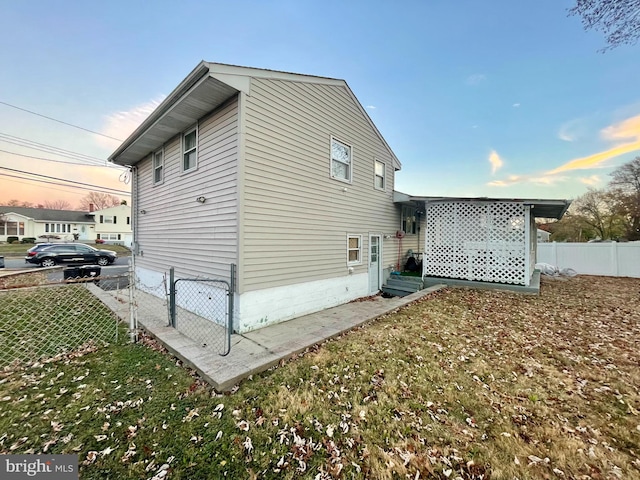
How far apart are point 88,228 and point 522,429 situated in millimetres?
51000

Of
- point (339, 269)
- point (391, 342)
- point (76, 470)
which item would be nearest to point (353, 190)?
point (339, 269)

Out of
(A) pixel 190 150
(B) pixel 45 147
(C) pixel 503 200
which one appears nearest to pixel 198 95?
(A) pixel 190 150

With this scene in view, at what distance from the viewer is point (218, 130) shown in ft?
18.1

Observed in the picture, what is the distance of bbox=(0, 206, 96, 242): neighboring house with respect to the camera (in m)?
33.0

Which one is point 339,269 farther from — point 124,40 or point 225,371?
point 124,40

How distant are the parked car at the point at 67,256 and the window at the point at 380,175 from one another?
Answer: 1944 cm

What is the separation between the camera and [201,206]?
6.09 m

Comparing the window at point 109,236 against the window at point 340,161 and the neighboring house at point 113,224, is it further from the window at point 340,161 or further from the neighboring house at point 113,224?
the window at point 340,161

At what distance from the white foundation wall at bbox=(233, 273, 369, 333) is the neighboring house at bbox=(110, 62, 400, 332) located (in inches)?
1.0

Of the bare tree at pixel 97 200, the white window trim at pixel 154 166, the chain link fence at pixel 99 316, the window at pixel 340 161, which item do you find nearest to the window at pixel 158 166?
the white window trim at pixel 154 166

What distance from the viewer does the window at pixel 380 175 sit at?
9.60 meters

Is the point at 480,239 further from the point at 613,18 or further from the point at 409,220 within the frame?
the point at 613,18

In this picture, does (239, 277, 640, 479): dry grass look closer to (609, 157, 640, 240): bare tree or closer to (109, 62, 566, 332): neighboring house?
(109, 62, 566, 332): neighboring house

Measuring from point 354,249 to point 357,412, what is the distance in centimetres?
586
